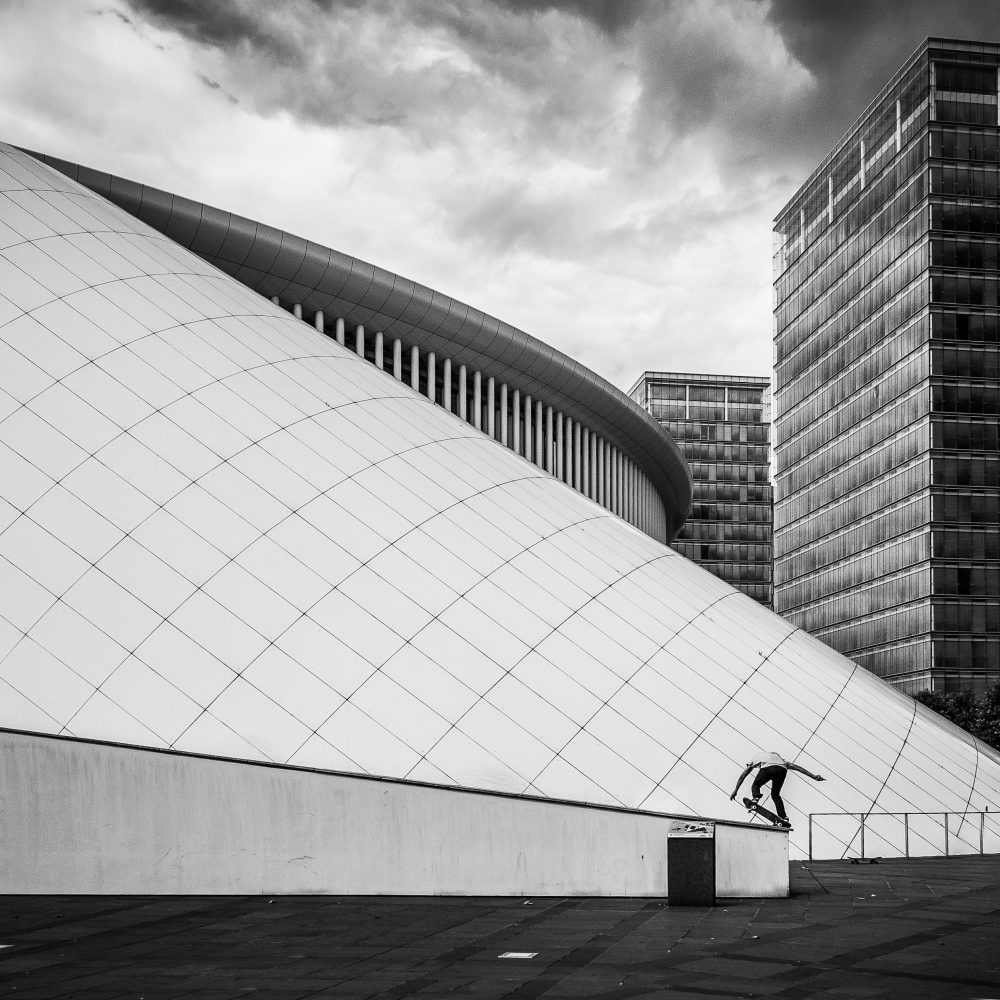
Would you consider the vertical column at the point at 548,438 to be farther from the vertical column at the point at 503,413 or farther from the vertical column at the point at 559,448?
the vertical column at the point at 503,413

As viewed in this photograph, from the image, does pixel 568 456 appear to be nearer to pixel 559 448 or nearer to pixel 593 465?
pixel 559 448

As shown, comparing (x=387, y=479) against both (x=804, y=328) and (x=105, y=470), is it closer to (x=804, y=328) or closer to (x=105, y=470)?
(x=105, y=470)

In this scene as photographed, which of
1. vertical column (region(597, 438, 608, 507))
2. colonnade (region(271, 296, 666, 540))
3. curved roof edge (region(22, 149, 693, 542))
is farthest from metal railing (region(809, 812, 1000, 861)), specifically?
vertical column (region(597, 438, 608, 507))

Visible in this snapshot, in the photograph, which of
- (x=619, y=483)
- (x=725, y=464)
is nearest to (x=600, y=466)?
(x=619, y=483)

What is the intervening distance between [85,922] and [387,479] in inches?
497

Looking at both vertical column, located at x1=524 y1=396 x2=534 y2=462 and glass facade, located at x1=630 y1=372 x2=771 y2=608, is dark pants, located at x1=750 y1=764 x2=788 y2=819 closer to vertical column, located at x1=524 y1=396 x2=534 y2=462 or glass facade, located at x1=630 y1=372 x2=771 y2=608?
vertical column, located at x1=524 y1=396 x2=534 y2=462

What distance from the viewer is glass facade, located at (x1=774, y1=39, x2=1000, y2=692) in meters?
95.8

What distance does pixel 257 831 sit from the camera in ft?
55.3

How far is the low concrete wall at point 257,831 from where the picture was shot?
16250mm

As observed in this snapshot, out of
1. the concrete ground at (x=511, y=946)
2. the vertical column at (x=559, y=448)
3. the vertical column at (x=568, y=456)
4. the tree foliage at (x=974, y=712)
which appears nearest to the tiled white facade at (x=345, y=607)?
the concrete ground at (x=511, y=946)

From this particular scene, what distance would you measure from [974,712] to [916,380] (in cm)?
4150

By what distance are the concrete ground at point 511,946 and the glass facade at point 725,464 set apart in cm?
15069

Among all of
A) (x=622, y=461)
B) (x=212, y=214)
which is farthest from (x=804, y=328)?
(x=212, y=214)

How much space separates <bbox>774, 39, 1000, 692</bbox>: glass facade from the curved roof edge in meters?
51.5
